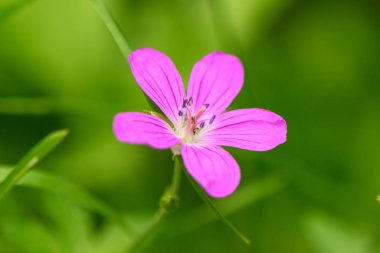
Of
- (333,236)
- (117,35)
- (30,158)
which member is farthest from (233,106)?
(30,158)

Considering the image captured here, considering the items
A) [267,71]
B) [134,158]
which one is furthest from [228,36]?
[134,158]

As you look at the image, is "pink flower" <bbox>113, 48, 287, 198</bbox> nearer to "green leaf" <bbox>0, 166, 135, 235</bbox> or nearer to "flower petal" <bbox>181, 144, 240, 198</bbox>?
"flower petal" <bbox>181, 144, 240, 198</bbox>

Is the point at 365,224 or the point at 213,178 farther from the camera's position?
the point at 365,224

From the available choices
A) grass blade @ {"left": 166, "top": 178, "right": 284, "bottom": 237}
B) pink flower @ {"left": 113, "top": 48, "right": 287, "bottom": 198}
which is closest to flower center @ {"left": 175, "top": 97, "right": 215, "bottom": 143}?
pink flower @ {"left": 113, "top": 48, "right": 287, "bottom": 198}

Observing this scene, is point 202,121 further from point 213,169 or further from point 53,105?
point 53,105

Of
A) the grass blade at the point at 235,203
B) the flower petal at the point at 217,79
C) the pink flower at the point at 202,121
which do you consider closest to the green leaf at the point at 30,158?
the pink flower at the point at 202,121

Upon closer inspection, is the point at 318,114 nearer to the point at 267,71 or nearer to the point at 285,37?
the point at 267,71
